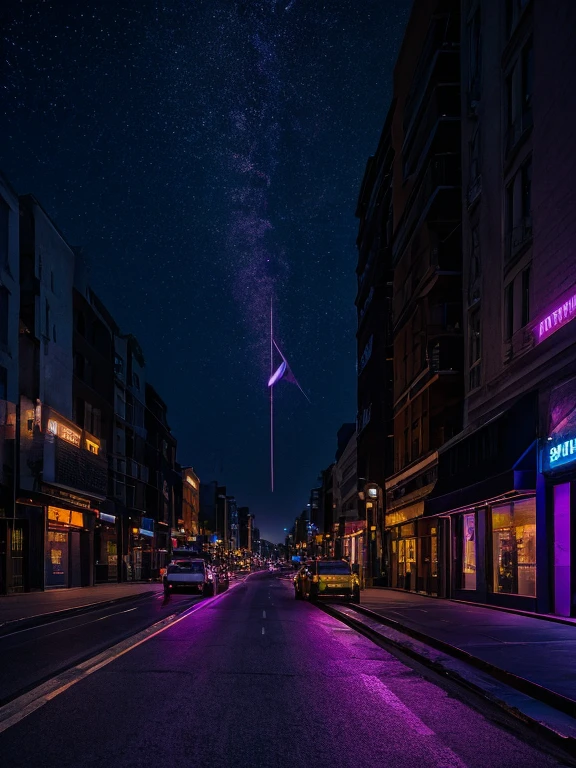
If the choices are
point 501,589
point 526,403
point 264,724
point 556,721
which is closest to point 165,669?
point 264,724

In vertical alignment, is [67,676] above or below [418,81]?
below

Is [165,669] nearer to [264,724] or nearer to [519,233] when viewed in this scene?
[264,724]

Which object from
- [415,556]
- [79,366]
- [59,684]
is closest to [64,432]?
[79,366]

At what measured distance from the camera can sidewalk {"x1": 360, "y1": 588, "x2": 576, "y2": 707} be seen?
38.3 feet

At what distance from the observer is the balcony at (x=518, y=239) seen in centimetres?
2498

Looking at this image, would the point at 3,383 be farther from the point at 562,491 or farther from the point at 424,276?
the point at 562,491

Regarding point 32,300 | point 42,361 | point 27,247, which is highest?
point 27,247

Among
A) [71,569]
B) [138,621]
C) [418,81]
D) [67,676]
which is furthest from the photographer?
[71,569]

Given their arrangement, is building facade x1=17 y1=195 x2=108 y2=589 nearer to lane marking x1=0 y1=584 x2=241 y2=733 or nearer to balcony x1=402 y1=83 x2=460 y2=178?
balcony x1=402 y1=83 x2=460 y2=178

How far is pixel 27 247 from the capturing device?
147 feet

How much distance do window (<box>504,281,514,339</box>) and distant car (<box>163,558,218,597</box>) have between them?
21801mm

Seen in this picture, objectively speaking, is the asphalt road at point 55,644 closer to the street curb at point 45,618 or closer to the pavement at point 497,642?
the street curb at point 45,618

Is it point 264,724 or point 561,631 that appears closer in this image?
point 264,724

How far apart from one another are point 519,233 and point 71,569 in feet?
128
